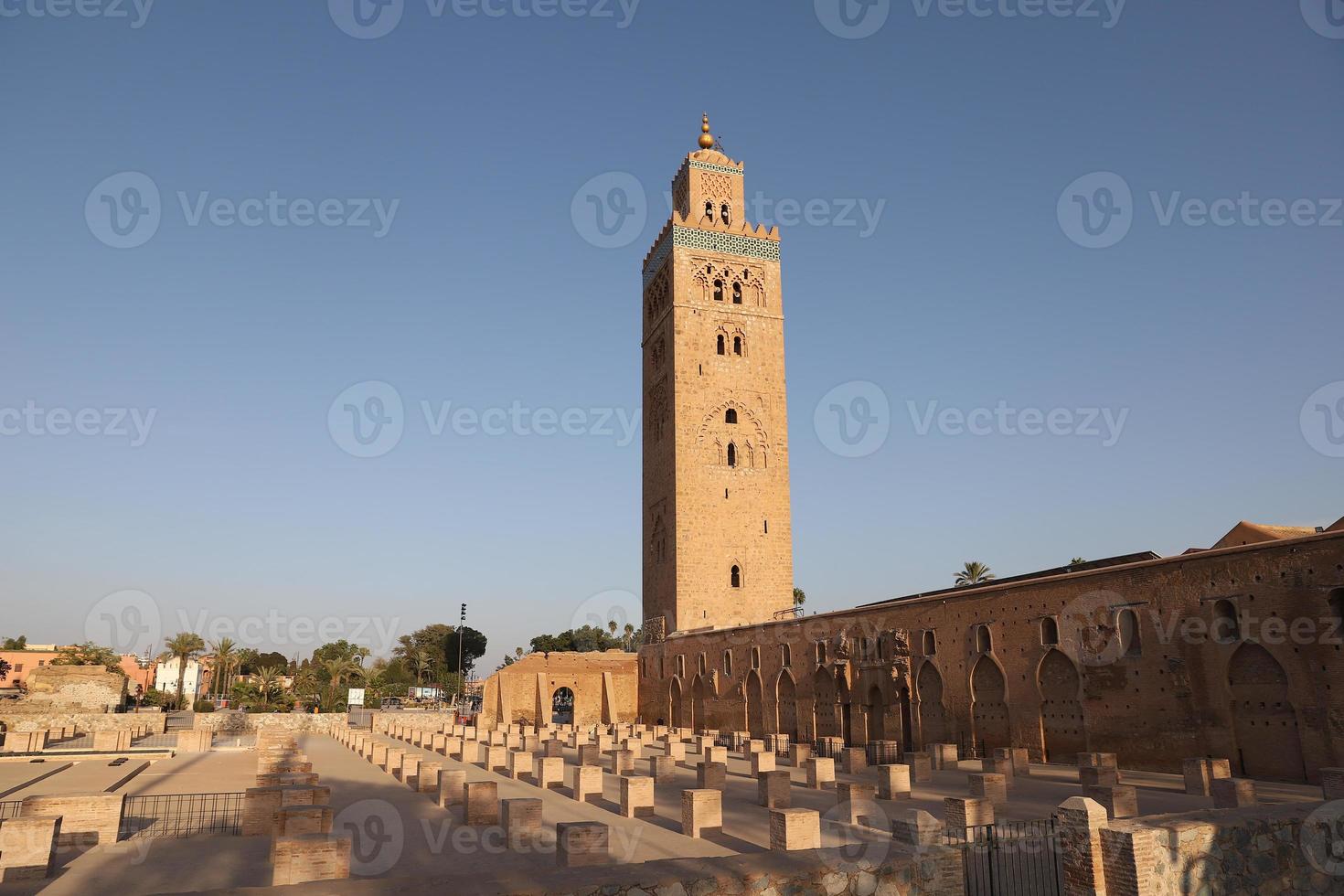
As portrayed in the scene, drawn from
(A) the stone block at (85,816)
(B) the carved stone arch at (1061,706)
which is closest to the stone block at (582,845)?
(A) the stone block at (85,816)

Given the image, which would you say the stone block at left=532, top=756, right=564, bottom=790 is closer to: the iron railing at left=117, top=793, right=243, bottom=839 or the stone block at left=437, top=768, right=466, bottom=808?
the stone block at left=437, top=768, right=466, bottom=808

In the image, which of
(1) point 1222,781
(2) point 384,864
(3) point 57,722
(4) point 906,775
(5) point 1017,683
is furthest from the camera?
(3) point 57,722

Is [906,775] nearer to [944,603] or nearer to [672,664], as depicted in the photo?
[944,603]

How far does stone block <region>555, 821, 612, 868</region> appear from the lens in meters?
9.35

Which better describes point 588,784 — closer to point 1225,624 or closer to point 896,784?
point 896,784

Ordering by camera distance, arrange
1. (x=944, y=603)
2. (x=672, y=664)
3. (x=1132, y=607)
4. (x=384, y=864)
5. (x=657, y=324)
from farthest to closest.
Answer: (x=657, y=324)
(x=672, y=664)
(x=944, y=603)
(x=1132, y=607)
(x=384, y=864)

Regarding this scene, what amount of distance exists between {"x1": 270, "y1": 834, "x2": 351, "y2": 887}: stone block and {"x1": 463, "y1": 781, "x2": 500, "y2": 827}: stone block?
3578 millimetres

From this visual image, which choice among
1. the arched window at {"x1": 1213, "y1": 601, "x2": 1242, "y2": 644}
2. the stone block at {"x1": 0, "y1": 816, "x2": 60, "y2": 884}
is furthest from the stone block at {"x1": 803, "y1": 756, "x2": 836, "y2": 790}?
the stone block at {"x1": 0, "y1": 816, "x2": 60, "y2": 884}

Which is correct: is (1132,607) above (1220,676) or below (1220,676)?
above

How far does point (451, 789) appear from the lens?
1466 cm

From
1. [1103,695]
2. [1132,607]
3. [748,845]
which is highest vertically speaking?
[1132,607]

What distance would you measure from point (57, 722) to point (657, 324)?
93.9ft

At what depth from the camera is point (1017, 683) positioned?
63.1 feet

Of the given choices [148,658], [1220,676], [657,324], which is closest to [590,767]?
[1220,676]
